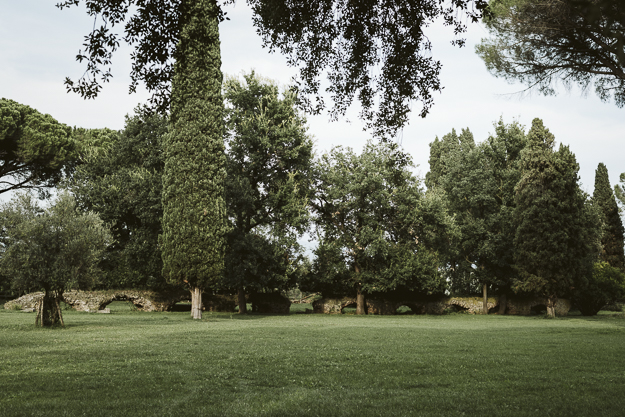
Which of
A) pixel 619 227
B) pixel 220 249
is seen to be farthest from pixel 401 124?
pixel 619 227

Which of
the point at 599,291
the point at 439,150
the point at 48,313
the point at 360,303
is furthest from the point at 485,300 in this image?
the point at 48,313

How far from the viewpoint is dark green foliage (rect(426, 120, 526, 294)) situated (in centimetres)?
4484

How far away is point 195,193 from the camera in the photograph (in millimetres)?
30328

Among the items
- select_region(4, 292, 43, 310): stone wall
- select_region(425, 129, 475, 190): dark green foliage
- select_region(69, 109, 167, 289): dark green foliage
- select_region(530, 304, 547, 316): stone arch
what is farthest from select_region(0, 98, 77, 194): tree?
select_region(530, 304, 547, 316): stone arch

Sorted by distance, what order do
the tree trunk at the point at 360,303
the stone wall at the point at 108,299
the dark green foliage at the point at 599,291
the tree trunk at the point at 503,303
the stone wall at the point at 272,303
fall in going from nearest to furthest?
the stone wall at the point at 108,299 → the stone wall at the point at 272,303 → the dark green foliage at the point at 599,291 → the tree trunk at the point at 360,303 → the tree trunk at the point at 503,303

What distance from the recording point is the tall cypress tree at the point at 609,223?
55.5 meters

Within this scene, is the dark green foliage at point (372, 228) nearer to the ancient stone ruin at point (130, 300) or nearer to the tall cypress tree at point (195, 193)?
the ancient stone ruin at point (130, 300)

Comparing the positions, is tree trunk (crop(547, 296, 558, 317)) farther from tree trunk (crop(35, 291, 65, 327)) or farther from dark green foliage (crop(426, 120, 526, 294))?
tree trunk (crop(35, 291, 65, 327))

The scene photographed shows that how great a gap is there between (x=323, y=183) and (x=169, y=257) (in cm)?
1692

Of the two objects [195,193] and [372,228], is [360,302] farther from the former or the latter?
[195,193]

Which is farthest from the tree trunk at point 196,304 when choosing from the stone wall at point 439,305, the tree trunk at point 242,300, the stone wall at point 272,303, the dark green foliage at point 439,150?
the dark green foliage at point 439,150

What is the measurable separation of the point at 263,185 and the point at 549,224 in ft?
79.8

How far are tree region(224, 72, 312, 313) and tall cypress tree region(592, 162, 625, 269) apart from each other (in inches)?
1525

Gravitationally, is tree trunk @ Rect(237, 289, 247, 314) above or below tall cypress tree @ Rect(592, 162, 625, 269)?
below
